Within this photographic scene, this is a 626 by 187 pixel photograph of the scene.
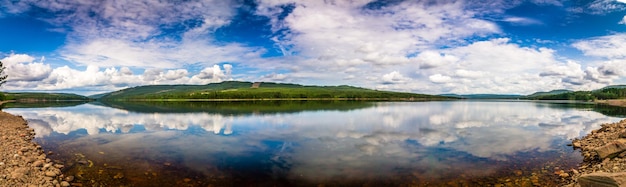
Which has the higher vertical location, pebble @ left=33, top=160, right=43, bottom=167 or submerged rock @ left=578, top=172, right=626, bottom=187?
submerged rock @ left=578, top=172, right=626, bottom=187

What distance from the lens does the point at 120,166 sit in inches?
684

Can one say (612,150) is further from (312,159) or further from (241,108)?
(241,108)

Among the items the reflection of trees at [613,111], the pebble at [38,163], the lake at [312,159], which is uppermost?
the reflection of trees at [613,111]

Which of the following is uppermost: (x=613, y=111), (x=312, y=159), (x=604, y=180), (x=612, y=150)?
(x=604, y=180)

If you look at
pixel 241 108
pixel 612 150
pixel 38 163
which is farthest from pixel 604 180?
pixel 241 108

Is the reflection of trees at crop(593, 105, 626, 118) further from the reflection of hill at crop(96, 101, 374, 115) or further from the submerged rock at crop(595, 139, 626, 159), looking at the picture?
the submerged rock at crop(595, 139, 626, 159)

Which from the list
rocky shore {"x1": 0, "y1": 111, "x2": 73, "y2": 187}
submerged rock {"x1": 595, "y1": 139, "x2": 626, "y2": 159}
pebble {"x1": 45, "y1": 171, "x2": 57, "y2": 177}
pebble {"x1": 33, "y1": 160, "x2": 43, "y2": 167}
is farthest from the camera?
submerged rock {"x1": 595, "y1": 139, "x2": 626, "y2": 159}

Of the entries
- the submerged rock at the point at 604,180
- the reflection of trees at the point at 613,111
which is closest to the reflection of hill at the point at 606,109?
the reflection of trees at the point at 613,111

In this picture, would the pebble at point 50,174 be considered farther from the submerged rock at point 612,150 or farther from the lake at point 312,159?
the submerged rock at point 612,150

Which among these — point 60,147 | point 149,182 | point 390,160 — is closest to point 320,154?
point 390,160

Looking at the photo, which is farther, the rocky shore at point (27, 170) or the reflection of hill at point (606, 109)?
the reflection of hill at point (606, 109)

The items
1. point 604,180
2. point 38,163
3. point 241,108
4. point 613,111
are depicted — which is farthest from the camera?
point 241,108

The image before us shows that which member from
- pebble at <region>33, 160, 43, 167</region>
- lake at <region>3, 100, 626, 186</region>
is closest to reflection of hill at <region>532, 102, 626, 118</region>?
lake at <region>3, 100, 626, 186</region>

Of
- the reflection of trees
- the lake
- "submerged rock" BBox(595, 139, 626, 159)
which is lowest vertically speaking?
the lake
